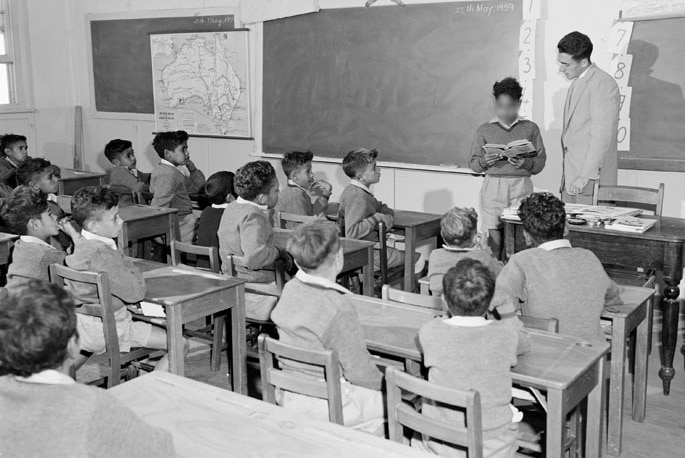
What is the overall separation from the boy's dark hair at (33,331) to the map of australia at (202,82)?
5869 millimetres

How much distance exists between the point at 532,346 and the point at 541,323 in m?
0.24

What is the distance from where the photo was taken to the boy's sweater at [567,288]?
3018 millimetres

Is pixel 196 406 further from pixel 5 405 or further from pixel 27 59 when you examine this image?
pixel 27 59

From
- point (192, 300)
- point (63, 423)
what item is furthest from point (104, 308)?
point (63, 423)

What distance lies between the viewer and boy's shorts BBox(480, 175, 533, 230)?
200 inches

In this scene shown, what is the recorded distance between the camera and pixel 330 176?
689 cm

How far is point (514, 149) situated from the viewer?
15.5ft

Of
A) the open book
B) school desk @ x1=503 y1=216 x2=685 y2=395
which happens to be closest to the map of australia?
the open book

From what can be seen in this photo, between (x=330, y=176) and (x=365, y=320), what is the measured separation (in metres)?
3.99

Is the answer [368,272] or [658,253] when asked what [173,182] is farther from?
[658,253]

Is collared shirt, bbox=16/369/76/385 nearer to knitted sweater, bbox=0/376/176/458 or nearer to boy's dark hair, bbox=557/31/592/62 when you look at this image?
knitted sweater, bbox=0/376/176/458

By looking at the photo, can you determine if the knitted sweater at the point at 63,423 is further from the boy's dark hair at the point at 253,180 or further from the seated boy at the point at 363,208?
the seated boy at the point at 363,208

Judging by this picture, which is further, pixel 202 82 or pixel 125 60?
pixel 125 60

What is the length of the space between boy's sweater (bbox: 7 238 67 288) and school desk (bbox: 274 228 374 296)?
1.20 metres
